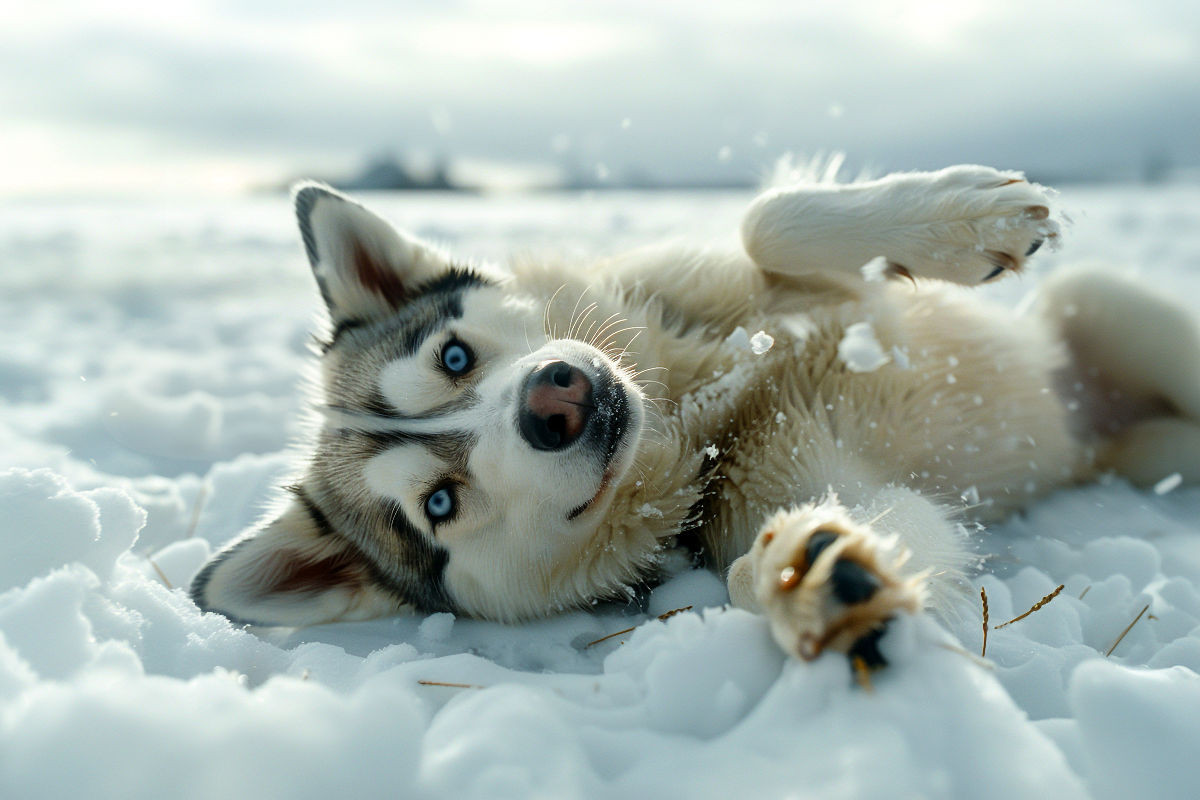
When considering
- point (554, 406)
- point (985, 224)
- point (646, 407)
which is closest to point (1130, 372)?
point (985, 224)

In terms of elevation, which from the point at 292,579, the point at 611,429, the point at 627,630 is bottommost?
the point at 292,579

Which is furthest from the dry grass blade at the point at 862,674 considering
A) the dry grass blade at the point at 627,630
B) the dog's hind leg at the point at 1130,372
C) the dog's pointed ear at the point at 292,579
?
the dog's hind leg at the point at 1130,372

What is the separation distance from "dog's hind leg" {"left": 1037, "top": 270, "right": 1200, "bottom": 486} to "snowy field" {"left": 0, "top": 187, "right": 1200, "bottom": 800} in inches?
6.1

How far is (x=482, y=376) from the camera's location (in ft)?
7.49

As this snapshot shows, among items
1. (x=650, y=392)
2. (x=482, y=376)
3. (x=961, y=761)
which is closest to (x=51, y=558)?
(x=482, y=376)

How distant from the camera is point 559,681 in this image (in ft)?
5.08

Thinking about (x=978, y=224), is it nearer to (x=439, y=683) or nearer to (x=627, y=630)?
(x=627, y=630)

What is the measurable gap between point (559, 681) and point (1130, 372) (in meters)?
3.10

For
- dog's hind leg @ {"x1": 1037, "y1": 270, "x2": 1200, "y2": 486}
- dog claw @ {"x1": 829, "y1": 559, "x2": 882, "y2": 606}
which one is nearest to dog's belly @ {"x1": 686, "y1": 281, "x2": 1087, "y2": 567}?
dog's hind leg @ {"x1": 1037, "y1": 270, "x2": 1200, "y2": 486}

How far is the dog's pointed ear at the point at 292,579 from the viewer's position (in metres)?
2.10

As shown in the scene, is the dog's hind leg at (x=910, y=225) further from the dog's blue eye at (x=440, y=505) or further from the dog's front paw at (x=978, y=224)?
the dog's blue eye at (x=440, y=505)

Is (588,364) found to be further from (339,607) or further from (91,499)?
(91,499)

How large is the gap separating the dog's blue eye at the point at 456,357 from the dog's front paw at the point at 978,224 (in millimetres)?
1372

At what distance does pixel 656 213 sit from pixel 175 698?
13.0 meters
